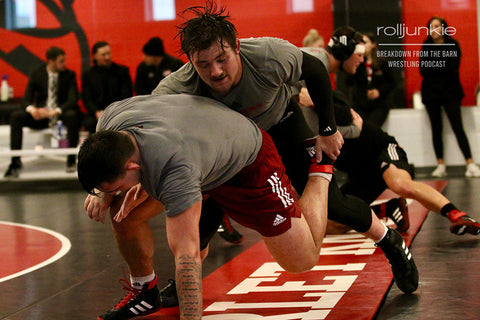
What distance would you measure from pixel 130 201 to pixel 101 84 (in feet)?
17.5

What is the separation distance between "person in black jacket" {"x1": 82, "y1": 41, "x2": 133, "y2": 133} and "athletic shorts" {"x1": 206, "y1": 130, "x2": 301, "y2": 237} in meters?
5.23

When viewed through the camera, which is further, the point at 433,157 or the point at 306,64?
the point at 433,157

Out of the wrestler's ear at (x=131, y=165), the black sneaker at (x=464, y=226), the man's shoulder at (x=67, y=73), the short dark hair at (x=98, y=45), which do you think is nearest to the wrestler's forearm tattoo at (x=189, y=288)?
the wrestler's ear at (x=131, y=165)

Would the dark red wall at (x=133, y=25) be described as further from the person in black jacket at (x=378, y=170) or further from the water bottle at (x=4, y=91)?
the person in black jacket at (x=378, y=170)

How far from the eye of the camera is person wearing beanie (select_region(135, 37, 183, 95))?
24.4 feet

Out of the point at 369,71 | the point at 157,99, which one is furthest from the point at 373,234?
the point at 369,71

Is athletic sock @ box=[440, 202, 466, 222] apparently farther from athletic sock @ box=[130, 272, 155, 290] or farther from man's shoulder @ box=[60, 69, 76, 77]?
man's shoulder @ box=[60, 69, 76, 77]

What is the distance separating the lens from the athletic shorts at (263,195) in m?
2.68

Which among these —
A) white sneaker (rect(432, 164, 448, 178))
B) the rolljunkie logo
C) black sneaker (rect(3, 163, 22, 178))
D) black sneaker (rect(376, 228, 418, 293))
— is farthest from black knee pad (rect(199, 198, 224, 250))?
black sneaker (rect(3, 163, 22, 178))

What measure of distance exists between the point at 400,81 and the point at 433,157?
91 centimetres

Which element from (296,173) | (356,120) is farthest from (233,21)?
(296,173)

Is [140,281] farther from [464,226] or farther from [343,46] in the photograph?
[464,226]

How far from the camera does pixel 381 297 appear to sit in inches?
114

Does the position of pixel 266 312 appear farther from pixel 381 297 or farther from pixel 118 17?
pixel 118 17
